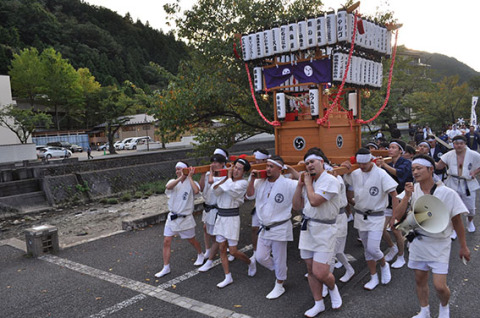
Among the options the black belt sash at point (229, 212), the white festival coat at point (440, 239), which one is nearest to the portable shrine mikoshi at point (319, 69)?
the black belt sash at point (229, 212)

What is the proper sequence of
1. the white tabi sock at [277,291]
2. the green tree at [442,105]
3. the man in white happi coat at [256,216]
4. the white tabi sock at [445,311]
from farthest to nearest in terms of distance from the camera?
1. the green tree at [442,105]
2. the man in white happi coat at [256,216]
3. the white tabi sock at [277,291]
4. the white tabi sock at [445,311]

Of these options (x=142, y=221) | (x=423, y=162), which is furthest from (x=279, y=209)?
(x=142, y=221)

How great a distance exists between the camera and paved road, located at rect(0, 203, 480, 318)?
173 inches

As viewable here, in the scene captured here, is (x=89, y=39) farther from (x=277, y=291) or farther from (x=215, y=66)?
(x=277, y=291)

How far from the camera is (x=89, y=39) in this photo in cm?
7000

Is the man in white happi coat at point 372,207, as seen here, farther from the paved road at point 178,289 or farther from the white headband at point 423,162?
the white headband at point 423,162

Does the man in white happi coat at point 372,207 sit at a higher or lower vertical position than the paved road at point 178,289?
higher

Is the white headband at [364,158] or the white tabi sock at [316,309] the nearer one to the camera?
the white tabi sock at [316,309]

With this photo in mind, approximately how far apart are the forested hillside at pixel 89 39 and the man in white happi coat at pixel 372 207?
53.8m

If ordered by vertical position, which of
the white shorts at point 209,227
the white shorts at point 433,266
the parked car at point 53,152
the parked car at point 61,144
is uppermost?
the parked car at point 61,144

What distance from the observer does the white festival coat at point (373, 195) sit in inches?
190

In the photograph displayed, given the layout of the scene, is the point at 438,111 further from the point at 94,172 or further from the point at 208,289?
the point at 208,289

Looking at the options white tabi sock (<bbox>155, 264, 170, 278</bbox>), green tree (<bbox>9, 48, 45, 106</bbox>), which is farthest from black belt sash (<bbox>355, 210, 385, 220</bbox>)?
green tree (<bbox>9, 48, 45, 106</bbox>)

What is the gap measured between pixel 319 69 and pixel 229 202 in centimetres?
340
